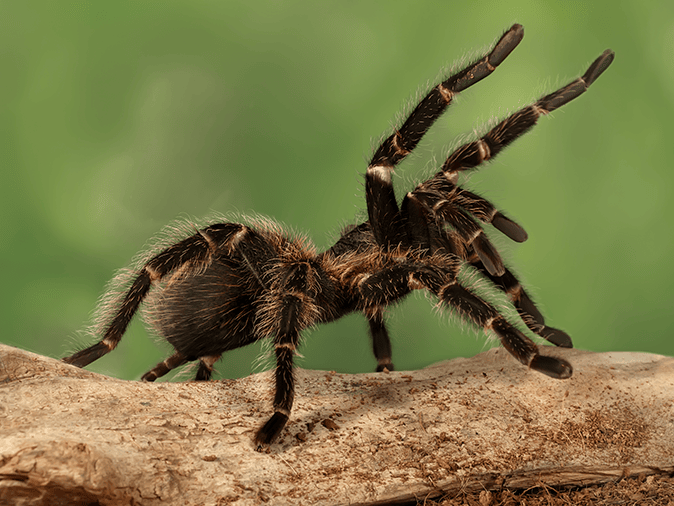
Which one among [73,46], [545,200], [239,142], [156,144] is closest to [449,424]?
[545,200]

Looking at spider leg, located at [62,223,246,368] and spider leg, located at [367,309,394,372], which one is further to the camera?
spider leg, located at [367,309,394,372]

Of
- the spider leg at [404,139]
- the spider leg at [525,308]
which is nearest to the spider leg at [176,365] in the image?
the spider leg at [404,139]

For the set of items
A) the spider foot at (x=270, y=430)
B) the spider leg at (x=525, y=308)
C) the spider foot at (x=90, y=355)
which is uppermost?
the spider leg at (x=525, y=308)

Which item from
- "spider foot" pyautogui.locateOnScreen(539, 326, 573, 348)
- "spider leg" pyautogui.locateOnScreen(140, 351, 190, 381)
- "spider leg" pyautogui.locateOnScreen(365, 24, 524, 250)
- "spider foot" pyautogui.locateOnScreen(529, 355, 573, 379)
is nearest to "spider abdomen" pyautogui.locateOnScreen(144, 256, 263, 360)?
"spider leg" pyautogui.locateOnScreen(140, 351, 190, 381)

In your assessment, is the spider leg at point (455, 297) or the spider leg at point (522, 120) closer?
the spider leg at point (455, 297)

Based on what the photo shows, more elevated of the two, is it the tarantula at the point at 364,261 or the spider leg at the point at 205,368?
the tarantula at the point at 364,261

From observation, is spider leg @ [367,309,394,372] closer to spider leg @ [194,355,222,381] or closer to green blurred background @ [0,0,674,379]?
green blurred background @ [0,0,674,379]

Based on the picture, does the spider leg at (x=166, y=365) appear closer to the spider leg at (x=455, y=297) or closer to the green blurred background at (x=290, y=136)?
the green blurred background at (x=290, y=136)
